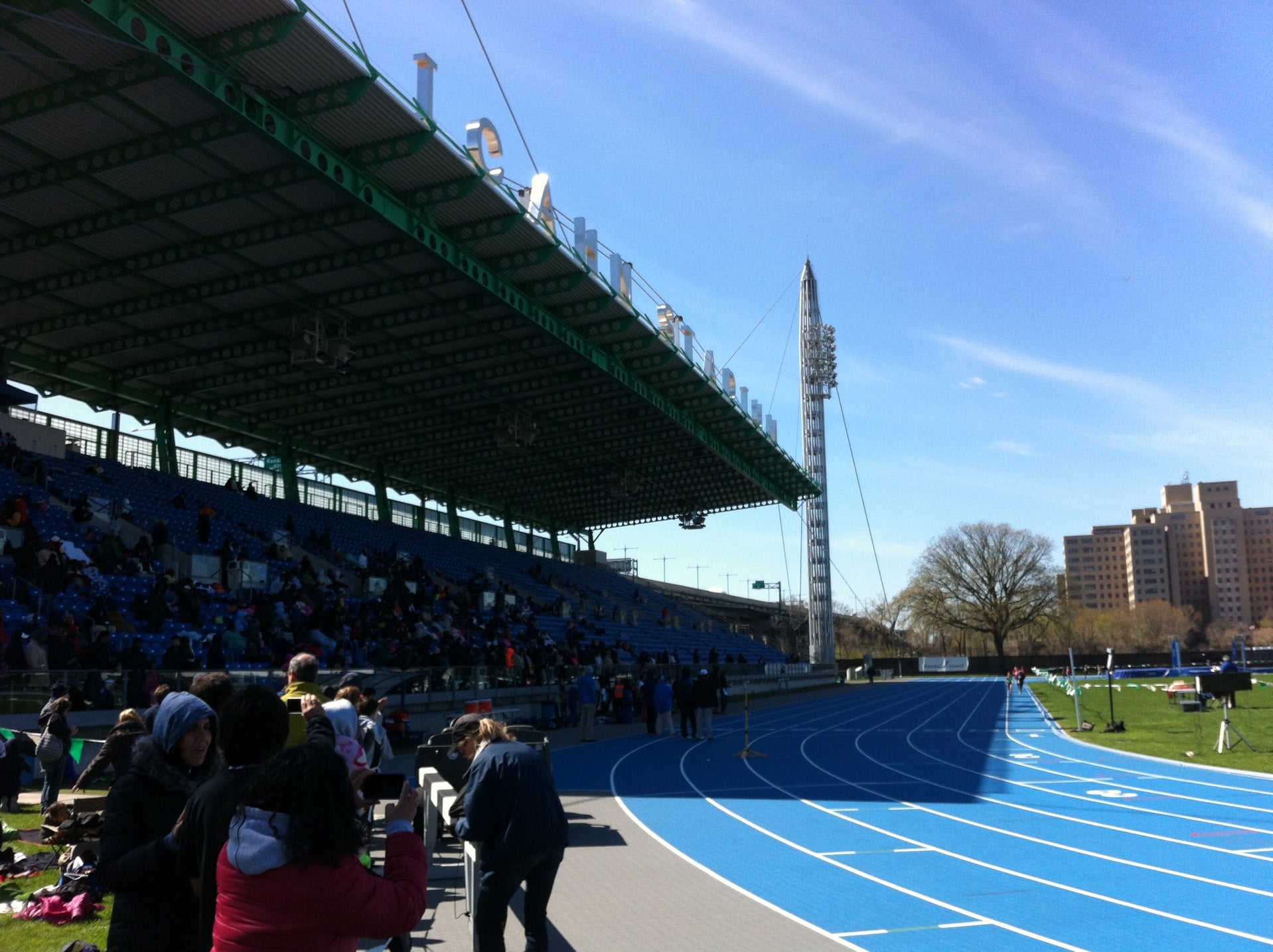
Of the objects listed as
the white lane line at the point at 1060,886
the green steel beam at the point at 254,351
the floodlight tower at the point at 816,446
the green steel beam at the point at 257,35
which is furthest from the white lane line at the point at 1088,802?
the floodlight tower at the point at 816,446

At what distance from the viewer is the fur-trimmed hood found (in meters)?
4.05

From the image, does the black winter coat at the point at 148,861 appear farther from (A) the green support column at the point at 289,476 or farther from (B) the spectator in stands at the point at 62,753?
(A) the green support column at the point at 289,476

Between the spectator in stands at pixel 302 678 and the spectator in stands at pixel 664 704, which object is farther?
the spectator in stands at pixel 664 704

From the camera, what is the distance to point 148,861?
3777 millimetres

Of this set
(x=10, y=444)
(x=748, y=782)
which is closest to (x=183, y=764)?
(x=748, y=782)

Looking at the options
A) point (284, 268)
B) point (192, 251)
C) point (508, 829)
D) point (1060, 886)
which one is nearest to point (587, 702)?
point (284, 268)

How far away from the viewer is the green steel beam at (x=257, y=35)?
17953 mm

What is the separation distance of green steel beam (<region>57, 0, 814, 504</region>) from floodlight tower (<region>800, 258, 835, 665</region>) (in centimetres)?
3786

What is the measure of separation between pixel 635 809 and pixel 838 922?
632 cm

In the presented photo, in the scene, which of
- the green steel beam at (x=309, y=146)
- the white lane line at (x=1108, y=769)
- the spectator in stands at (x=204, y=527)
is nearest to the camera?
the white lane line at (x=1108, y=769)

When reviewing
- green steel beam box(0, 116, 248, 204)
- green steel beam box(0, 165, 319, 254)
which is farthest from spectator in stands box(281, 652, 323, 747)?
green steel beam box(0, 165, 319, 254)

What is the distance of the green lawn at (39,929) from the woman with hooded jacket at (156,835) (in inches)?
122

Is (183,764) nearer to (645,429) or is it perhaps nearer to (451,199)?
(451,199)

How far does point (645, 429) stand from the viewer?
47.0 metres
